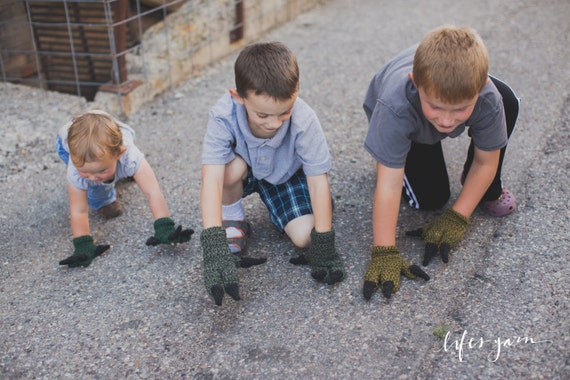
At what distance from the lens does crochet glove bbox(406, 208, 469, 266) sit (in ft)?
7.68

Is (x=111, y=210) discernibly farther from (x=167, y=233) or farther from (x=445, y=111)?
(x=445, y=111)

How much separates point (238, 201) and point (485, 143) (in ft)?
3.17

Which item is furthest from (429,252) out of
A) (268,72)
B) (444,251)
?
(268,72)

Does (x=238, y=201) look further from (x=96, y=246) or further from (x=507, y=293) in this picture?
(x=507, y=293)

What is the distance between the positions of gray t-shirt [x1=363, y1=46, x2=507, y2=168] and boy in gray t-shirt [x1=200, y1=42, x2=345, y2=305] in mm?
212

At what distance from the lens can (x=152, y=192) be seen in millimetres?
2543

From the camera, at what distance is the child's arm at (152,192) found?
2527 mm

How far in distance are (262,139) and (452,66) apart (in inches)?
27.5

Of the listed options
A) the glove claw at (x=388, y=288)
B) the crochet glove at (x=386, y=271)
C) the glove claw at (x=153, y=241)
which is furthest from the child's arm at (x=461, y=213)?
the glove claw at (x=153, y=241)

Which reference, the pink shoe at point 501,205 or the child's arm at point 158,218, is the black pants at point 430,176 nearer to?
the pink shoe at point 501,205

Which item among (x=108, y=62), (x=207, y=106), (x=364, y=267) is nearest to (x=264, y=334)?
(x=364, y=267)

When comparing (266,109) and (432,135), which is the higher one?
(266,109)

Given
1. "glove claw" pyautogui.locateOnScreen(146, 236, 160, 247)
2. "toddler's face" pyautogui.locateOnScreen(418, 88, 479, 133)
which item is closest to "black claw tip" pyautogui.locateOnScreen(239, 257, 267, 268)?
"glove claw" pyautogui.locateOnScreen(146, 236, 160, 247)

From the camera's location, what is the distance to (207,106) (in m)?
3.73
